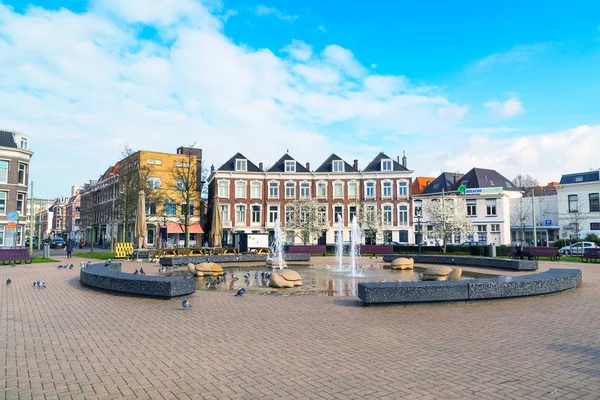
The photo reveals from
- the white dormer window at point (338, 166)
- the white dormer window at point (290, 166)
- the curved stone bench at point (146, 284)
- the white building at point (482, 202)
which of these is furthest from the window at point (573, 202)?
the curved stone bench at point (146, 284)

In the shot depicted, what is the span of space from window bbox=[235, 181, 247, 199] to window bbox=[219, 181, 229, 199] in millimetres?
1192

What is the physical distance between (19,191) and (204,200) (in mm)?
23781

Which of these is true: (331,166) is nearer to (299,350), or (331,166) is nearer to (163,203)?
(163,203)

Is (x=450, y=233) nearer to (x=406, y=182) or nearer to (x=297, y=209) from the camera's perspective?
(x=406, y=182)

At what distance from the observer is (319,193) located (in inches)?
2190

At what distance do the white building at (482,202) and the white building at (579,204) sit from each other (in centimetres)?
654

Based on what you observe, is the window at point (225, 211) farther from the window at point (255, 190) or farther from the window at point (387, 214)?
the window at point (387, 214)

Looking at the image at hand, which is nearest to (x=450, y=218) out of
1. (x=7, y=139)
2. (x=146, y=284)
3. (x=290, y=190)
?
(x=290, y=190)

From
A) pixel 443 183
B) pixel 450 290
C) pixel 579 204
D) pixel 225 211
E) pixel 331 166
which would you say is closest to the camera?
pixel 450 290

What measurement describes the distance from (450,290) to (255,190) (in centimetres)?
4546

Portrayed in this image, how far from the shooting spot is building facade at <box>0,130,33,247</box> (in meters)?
42.3

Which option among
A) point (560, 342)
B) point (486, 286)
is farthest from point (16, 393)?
point (486, 286)

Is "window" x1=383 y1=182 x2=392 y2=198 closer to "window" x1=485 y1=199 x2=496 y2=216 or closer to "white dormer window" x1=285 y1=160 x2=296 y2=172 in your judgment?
"white dormer window" x1=285 y1=160 x2=296 y2=172

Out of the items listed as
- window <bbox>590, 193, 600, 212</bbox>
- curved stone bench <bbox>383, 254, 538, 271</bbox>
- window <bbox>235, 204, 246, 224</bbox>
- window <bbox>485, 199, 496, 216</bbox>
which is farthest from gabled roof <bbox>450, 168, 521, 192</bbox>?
curved stone bench <bbox>383, 254, 538, 271</bbox>
